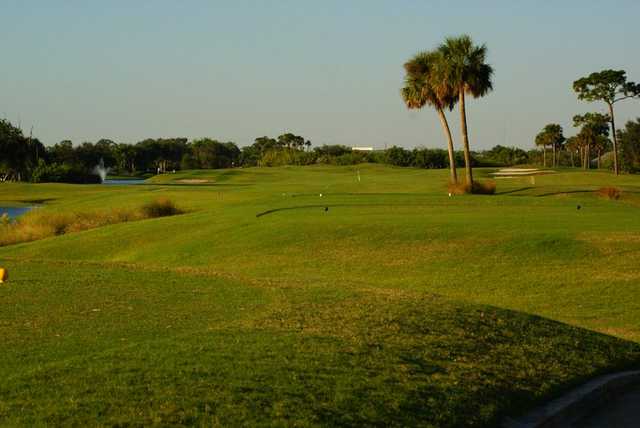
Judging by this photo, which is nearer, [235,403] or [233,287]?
[235,403]

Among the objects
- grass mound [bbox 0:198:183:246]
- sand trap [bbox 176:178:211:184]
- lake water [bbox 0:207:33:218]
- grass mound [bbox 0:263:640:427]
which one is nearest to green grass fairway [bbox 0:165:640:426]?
grass mound [bbox 0:263:640:427]

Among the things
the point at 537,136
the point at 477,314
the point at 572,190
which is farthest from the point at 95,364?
the point at 537,136

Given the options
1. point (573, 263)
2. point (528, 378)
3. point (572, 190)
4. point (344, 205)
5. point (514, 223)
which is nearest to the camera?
point (528, 378)

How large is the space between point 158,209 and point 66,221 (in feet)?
15.7

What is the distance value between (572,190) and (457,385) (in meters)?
42.6

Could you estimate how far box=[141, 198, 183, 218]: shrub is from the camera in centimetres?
4531

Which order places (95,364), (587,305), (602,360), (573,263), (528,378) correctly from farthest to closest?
(573,263) → (587,305) → (602,360) → (528,378) → (95,364)

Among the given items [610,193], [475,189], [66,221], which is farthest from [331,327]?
[610,193]

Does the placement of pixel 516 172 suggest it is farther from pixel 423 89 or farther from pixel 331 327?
pixel 331 327

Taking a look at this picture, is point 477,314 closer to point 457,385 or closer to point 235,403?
point 457,385

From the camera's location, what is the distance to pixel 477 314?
14.2 metres

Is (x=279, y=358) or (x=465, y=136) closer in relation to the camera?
(x=279, y=358)

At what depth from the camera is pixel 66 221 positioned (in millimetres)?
43406

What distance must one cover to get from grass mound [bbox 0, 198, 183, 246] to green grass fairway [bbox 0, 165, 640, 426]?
43.8 feet
